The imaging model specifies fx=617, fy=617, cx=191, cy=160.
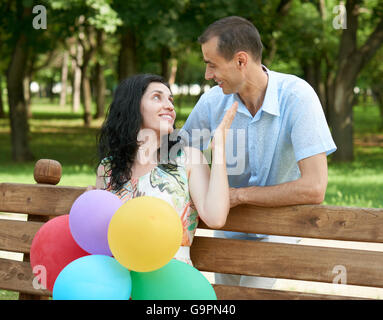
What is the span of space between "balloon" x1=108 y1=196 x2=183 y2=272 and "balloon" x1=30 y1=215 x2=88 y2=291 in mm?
416

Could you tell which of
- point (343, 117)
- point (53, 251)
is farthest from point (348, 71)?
point (53, 251)

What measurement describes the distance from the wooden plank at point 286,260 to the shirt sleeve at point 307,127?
50cm

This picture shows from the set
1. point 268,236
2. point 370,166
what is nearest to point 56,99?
point 370,166

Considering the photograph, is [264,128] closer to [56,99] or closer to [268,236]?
[268,236]

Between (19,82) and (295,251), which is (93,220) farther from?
(19,82)

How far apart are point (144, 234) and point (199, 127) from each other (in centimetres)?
113

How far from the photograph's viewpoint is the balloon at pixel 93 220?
2.76 metres

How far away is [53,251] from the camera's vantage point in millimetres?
2930

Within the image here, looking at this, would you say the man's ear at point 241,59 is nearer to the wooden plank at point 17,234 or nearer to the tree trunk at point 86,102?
the wooden plank at point 17,234

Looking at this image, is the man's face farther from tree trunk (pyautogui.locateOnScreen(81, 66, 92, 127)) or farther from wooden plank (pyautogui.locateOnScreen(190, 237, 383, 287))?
tree trunk (pyautogui.locateOnScreen(81, 66, 92, 127))

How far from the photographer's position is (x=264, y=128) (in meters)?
3.24

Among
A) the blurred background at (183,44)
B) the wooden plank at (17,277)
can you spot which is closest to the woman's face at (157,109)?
the wooden plank at (17,277)
